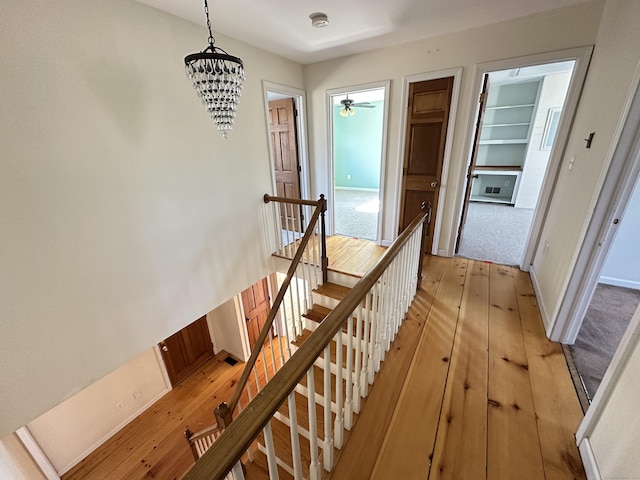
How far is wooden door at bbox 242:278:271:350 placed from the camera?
4500 millimetres

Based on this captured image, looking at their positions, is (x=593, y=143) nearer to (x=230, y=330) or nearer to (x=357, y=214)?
(x=357, y=214)

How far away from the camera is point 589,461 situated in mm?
1093

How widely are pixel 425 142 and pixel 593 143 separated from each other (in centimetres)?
151

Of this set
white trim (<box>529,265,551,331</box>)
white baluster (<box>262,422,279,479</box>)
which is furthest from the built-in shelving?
white baluster (<box>262,422,279,479</box>)

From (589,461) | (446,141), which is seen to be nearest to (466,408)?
(589,461)

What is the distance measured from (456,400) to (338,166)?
7.33 metres

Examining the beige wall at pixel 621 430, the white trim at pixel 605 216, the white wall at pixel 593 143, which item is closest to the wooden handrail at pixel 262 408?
the beige wall at pixel 621 430

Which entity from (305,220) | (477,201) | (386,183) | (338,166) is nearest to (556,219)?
(386,183)

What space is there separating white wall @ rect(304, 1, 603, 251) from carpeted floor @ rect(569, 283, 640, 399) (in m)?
1.40

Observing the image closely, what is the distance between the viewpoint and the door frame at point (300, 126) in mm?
3119

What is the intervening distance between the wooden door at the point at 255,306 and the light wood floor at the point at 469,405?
3.12 m

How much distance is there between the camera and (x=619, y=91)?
1551 mm

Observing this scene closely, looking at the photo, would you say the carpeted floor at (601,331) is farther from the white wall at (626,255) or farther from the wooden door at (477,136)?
the wooden door at (477,136)

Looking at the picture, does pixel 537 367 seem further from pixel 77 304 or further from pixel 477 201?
pixel 477 201
